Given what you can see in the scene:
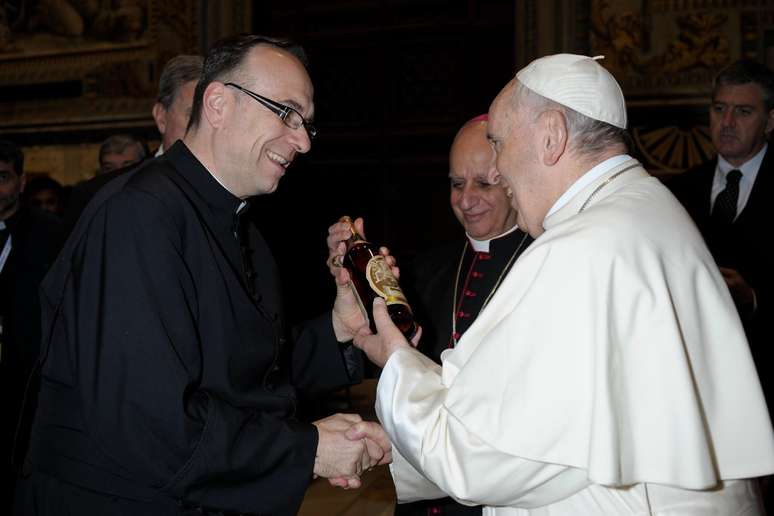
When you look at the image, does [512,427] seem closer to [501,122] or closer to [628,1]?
[501,122]

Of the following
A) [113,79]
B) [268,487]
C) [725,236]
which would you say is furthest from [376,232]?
[268,487]

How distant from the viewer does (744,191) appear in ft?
13.6

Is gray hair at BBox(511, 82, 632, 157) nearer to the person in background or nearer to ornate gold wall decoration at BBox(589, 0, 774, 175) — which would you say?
the person in background

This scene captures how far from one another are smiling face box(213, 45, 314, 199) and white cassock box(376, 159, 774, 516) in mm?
772

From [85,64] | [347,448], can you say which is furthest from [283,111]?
[85,64]

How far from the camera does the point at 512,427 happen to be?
1633mm

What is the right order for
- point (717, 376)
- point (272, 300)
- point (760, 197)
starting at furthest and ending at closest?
point (760, 197) → point (272, 300) → point (717, 376)

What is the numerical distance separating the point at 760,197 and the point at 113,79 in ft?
19.2

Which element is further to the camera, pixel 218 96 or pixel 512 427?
pixel 218 96

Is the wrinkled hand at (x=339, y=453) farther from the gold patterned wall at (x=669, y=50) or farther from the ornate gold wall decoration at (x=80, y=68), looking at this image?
the ornate gold wall decoration at (x=80, y=68)

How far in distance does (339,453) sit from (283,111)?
3.07 ft

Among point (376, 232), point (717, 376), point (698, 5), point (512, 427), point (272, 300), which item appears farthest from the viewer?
point (376, 232)

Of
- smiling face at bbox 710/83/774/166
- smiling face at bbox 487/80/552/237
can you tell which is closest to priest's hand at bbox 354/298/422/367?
smiling face at bbox 487/80/552/237

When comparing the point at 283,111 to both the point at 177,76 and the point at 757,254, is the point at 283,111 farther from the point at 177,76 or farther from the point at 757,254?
the point at 757,254
